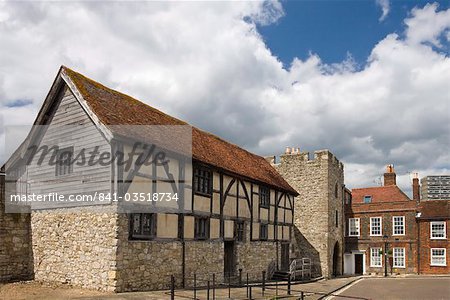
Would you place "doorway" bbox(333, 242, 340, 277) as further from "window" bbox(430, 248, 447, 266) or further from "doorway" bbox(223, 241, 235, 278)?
"doorway" bbox(223, 241, 235, 278)

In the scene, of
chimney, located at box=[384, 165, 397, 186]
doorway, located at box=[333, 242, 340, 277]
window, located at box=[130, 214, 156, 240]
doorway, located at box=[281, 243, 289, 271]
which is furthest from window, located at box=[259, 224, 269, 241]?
chimney, located at box=[384, 165, 397, 186]

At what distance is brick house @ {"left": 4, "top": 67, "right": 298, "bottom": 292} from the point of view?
15.6 m

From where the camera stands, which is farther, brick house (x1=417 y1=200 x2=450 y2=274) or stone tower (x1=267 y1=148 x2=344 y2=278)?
brick house (x1=417 y1=200 x2=450 y2=274)

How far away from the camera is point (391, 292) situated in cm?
2100

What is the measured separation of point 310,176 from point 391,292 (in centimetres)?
1286

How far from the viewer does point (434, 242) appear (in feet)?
112

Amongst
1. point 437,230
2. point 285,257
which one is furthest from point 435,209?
point 285,257

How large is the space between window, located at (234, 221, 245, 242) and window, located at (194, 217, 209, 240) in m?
2.69

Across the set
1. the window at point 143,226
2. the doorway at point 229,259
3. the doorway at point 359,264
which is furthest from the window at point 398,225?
the window at point 143,226

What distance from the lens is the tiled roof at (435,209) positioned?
34.3 metres

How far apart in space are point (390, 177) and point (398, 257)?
9.28m

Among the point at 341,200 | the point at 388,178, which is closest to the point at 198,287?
the point at 341,200

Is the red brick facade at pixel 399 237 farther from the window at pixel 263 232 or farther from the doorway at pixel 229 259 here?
the doorway at pixel 229 259

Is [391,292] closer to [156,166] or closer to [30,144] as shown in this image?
[156,166]
